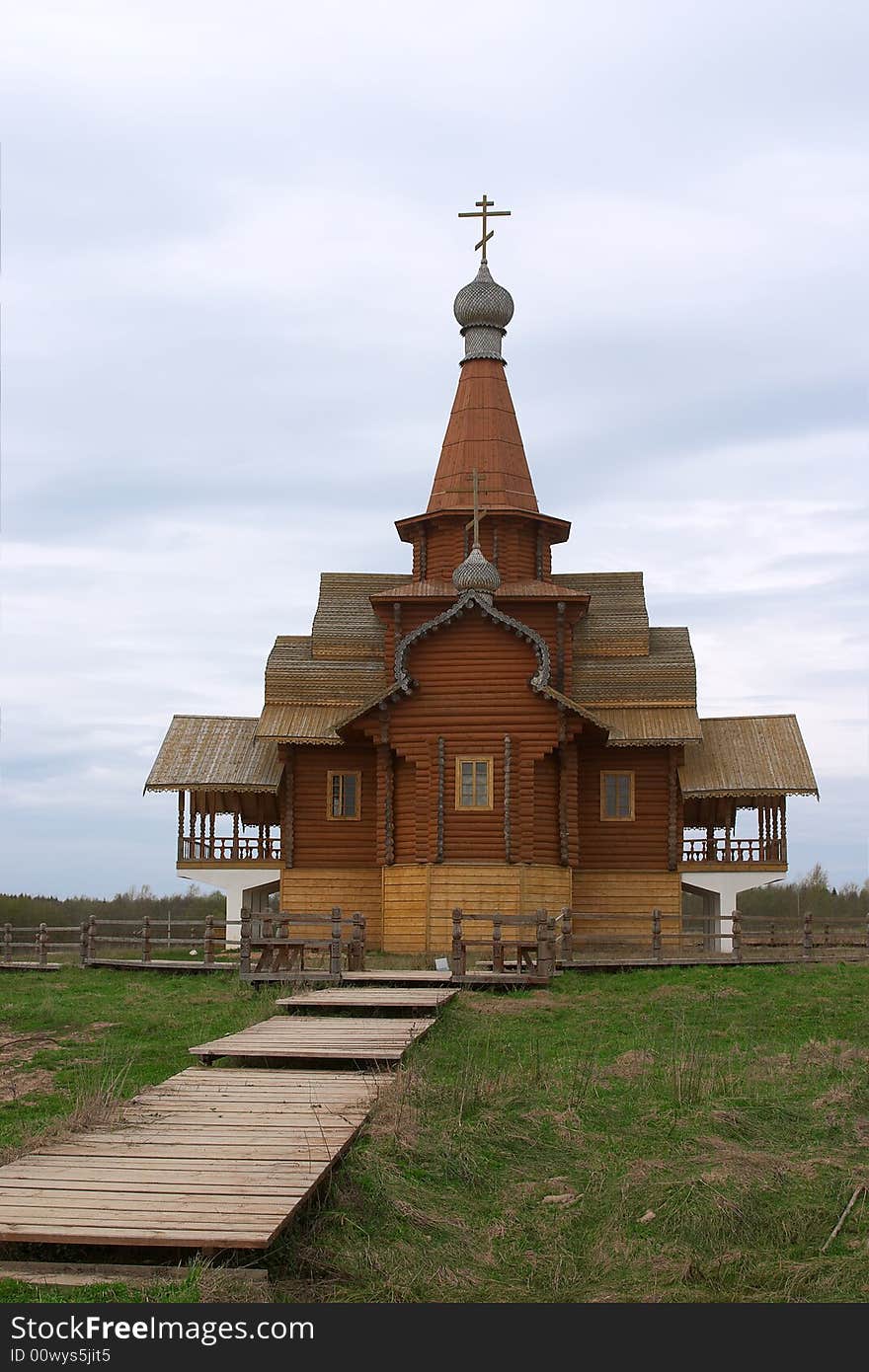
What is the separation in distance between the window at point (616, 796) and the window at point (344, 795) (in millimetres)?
5229

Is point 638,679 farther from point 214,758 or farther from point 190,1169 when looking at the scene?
point 190,1169

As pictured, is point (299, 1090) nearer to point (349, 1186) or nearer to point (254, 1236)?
point (349, 1186)

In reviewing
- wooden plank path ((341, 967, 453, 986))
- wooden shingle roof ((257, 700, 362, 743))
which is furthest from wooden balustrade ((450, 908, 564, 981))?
wooden shingle roof ((257, 700, 362, 743))

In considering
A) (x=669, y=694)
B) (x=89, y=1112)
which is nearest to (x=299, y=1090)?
(x=89, y=1112)

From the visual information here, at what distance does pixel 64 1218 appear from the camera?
7.98 metres

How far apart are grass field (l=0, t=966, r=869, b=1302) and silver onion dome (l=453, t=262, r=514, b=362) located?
21018 mm

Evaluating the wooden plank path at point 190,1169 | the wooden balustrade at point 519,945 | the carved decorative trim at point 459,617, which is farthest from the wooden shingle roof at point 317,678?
the wooden plank path at point 190,1169

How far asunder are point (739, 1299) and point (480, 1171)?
2.45 metres

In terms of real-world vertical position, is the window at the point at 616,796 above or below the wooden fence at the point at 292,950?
above

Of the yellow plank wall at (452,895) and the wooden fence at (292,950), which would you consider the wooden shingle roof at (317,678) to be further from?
the wooden fence at (292,950)

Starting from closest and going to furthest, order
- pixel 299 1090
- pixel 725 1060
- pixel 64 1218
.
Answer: pixel 64 1218 → pixel 299 1090 → pixel 725 1060

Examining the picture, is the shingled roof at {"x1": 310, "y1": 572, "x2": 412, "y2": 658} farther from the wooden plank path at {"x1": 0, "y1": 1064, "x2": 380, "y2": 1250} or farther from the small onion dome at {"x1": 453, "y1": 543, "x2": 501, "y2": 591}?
the wooden plank path at {"x1": 0, "y1": 1064, "x2": 380, "y2": 1250}

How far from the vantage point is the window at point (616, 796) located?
3155cm

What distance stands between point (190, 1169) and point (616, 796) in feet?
76.0
